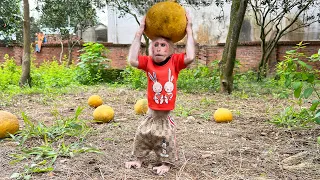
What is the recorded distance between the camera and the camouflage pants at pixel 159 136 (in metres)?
2.91

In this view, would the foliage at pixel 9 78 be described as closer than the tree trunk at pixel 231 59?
No

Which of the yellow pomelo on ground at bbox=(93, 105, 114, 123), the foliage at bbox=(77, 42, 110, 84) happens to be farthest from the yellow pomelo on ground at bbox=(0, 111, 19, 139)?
the foliage at bbox=(77, 42, 110, 84)

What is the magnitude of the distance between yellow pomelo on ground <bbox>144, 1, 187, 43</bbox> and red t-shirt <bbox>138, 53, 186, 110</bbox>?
22 cm

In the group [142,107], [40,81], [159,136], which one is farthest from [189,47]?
[40,81]

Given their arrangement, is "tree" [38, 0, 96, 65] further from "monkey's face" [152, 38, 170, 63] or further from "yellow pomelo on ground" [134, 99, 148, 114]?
"monkey's face" [152, 38, 170, 63]

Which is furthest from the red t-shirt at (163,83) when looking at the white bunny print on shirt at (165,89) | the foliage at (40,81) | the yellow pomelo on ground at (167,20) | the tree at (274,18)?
the tree at (274,18)

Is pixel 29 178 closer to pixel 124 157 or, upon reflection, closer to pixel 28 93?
pixel 124 157

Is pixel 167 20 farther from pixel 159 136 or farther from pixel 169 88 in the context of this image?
pixel 159 136

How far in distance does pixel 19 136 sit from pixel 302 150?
120 inches

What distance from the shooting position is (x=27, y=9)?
8438 mm

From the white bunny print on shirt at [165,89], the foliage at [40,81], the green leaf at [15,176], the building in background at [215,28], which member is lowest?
the green leaf at [15,176]

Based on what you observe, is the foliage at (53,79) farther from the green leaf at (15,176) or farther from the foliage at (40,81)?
the green leaf at (15,176)

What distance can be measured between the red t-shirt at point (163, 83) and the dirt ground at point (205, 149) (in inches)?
23.9

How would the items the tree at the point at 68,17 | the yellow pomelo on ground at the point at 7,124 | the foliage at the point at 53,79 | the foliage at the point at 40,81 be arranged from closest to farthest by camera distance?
the yellow pomelo on ground at the point at 7,124 < the foliage at the point at 40,81 < the foliage at the point at 53,79 < the tree at the point at 68,17
